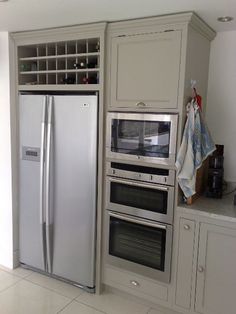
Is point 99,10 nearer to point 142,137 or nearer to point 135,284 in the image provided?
point 142,137

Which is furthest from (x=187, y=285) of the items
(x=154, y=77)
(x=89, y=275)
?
(x=154, y=77)

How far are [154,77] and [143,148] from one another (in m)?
0.53

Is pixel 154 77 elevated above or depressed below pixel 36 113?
above

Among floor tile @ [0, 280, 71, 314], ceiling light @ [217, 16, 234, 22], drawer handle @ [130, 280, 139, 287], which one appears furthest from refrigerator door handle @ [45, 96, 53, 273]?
ceiling light @ [217, 16, 234, 22]

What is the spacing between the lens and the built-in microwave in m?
2.22

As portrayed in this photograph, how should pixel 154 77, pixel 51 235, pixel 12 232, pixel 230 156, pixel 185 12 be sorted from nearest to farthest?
pixel 185 12
pixel 154 77
pixel 230 156
pixel 51 235
pixel 12 232

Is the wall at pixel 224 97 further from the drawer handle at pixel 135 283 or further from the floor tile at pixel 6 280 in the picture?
the floor tile at pixel 6 280

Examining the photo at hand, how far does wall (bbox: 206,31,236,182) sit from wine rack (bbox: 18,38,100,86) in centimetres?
99

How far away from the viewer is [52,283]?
2865 mm

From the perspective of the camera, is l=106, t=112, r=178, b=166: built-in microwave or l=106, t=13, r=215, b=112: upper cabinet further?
l=106, t=112, r=178, b=166: built-in microwave

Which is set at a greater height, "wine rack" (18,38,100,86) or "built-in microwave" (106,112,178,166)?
"wine rack" (18,38,100,86)

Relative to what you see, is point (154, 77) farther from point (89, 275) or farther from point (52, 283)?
point (52, 283)

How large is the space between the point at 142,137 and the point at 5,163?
1465mm

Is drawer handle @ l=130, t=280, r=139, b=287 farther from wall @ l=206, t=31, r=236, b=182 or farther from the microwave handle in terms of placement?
wall @ l=206, t=31, r=236, b=182
